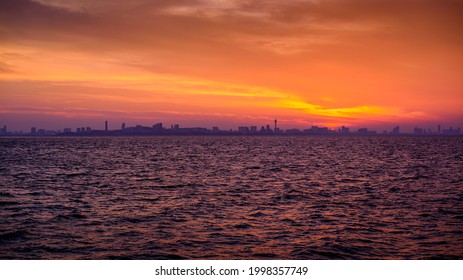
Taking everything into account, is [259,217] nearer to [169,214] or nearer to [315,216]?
[315,216]

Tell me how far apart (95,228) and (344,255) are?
8.70 metres

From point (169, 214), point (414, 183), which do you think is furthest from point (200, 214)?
point (414, 183)

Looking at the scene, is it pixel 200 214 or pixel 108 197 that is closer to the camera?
pixel 200 214

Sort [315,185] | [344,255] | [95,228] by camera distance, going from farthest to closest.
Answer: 1. [315,185]
2. [95,228]
3. [344,255]

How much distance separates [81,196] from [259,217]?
1146 cm

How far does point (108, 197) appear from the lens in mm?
24031

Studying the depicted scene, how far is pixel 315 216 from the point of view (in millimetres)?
18391
